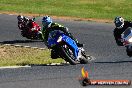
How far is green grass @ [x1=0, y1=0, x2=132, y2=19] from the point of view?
121 feet

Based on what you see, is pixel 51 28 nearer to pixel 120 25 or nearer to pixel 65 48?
pixel 65 48

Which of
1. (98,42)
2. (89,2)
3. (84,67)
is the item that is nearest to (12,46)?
(98,42)

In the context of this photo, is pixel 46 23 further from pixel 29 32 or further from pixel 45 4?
pixel 45 4

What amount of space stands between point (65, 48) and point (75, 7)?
2279cm

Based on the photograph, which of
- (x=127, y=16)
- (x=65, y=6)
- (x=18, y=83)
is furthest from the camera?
(x=65, y=6)

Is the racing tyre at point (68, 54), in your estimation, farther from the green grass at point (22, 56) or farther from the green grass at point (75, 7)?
the green grass at point (75, 7)

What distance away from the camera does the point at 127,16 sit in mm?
35844

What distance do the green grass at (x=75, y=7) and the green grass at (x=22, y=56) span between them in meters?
13.2

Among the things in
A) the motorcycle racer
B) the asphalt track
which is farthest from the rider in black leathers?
the motorcycle racer

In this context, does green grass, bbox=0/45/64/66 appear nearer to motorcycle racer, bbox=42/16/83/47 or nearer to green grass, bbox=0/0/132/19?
motorcycle racer, bbox=42/16/83/47

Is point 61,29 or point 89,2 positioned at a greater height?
point 61,29

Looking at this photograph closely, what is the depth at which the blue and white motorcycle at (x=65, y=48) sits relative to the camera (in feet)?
58.4

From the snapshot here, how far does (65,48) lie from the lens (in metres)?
17.9

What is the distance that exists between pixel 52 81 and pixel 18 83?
42.1 inches
